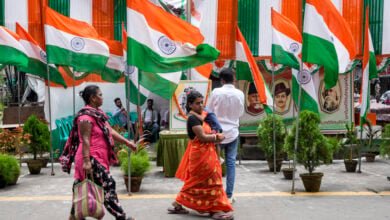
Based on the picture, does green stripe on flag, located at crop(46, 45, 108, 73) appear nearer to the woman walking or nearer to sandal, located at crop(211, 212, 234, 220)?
the woman walking

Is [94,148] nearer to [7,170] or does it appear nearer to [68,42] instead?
[7,170]

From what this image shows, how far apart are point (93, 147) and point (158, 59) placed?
8.64 feet

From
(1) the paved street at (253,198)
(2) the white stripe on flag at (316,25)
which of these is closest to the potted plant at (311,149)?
(1) the paved street at (253,198)

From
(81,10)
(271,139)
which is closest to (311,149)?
(271,139)

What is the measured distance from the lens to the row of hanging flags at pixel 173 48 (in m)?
6.82

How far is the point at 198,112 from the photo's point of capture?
17.6 ft

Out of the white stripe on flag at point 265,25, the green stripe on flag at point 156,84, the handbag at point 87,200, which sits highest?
the white stripe on flag at point 265,25

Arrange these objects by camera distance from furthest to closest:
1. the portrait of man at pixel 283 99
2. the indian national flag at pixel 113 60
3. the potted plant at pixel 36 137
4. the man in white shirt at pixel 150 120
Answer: the man in white shirt at pixel 150 120, the portrait of man at pixel 283 99, the indian national flag at pixel 113 60, the potted plant at pixel 36 137

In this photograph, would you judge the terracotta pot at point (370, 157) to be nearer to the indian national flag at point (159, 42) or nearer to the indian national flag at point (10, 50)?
the indian national flag at point (159, 42)

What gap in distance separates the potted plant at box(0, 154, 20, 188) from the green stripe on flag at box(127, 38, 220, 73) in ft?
9.83

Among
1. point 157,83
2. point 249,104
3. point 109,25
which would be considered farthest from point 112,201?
point 109,25

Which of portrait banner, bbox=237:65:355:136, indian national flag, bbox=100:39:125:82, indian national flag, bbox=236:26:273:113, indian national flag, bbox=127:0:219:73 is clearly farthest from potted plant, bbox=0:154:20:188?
portrait banner, bbox=237:65:355:136

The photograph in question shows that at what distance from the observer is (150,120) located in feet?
45.3

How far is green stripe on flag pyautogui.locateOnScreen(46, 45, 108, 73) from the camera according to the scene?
900cm
